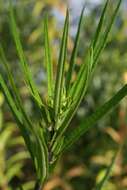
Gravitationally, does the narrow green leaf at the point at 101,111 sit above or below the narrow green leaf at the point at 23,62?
below

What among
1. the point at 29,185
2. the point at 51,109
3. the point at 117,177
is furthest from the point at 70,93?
the point at 117,177

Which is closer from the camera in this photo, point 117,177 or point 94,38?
point 94,38

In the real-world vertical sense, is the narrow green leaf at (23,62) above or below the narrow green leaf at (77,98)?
above

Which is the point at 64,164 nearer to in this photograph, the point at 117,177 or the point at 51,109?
the point at 117,177

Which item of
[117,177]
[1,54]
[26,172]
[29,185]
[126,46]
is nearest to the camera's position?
[1,54]

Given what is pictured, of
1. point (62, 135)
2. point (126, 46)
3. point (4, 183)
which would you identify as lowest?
point (126, 46)

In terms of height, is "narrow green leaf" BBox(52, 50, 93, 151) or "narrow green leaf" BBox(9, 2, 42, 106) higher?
"narrow green leaf" BBox(9, 2, 42, 106)

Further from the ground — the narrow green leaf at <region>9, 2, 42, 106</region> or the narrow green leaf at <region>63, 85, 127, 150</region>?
the narrow green leaf at <region>9, 2, 42, 106</region>

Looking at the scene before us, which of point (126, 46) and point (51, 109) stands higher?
point (51, 109)
